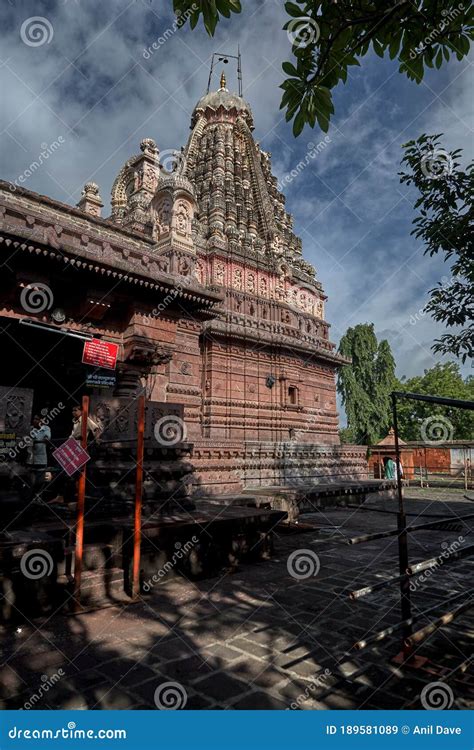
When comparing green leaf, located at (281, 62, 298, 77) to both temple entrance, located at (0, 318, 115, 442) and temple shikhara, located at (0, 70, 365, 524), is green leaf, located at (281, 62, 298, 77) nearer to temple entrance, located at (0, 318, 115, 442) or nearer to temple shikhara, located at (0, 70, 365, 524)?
temple shikhara, located at (0, 70, 365, 524)

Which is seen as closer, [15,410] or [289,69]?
[289,69]

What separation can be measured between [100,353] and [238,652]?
7.32 meters

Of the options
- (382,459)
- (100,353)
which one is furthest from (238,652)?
(382,459)

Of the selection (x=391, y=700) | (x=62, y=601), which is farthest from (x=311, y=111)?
(x=62, y=601)

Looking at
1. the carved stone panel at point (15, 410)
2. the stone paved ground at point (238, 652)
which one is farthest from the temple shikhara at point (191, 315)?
the stone paved ground at point (238, 652)

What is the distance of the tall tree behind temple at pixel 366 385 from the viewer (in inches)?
1382

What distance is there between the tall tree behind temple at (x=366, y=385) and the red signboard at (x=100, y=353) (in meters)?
28.0

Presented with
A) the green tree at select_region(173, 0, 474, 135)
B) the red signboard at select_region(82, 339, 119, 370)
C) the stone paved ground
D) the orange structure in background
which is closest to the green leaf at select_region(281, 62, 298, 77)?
the green tree at select_region(173, 0, 474, 135)

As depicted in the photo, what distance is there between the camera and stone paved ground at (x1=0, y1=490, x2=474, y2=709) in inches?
112

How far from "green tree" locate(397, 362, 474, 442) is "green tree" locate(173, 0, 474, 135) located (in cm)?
3728

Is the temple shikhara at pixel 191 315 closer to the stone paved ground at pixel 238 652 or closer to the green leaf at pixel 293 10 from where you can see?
the stone paved ground at pixel 238 652

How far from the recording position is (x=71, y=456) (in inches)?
191

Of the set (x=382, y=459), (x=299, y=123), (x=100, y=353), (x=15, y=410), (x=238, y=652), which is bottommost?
(x=238, y=652)

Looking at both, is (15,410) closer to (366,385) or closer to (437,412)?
(366,385)
